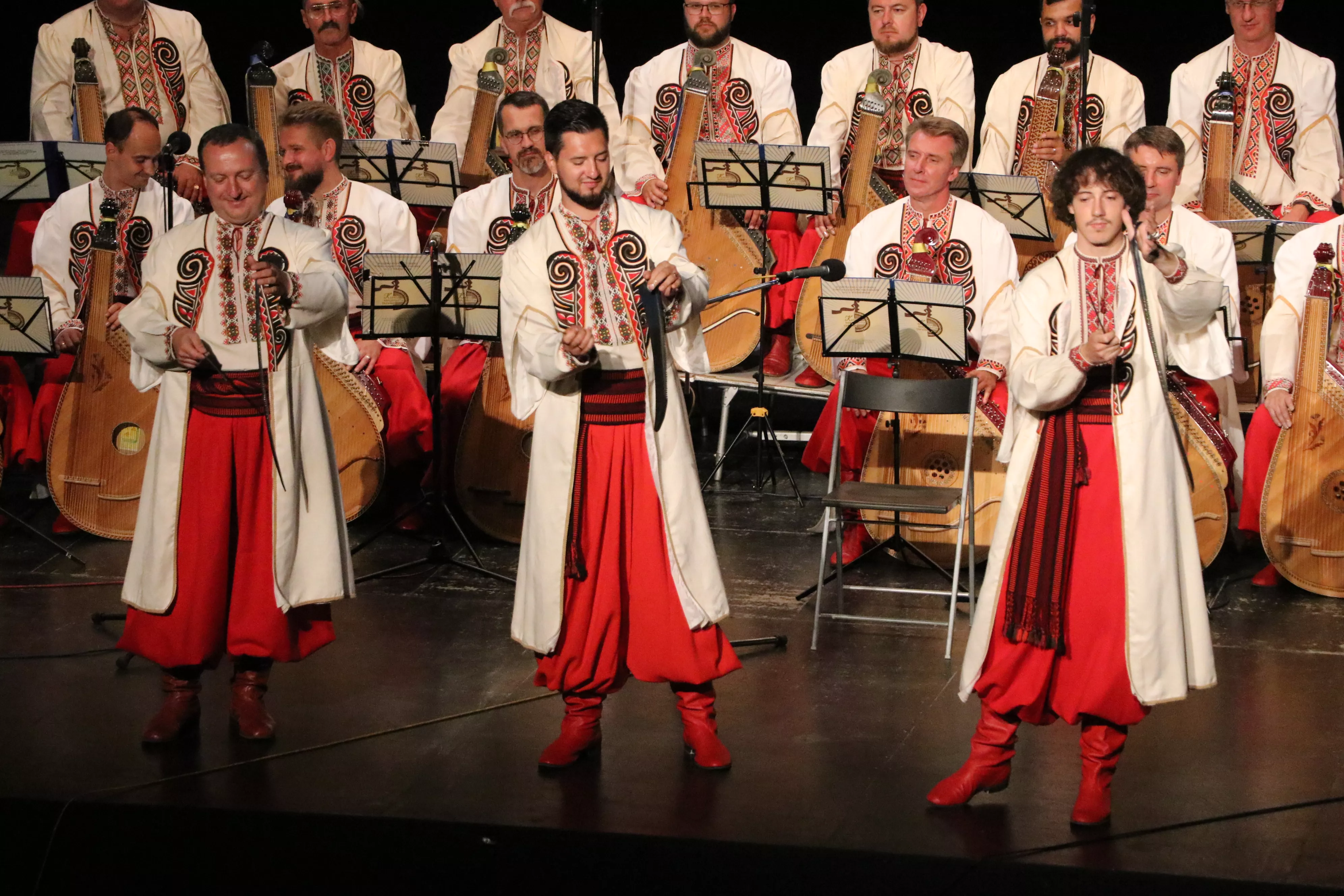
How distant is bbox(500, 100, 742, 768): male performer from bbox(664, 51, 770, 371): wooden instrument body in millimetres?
2997

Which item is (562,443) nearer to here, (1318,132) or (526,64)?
(526,64)

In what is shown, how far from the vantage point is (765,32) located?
9008 mm

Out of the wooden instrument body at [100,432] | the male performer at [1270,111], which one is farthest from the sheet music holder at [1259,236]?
the wooden instrument body at [100,432]

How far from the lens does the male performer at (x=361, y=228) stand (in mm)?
6688

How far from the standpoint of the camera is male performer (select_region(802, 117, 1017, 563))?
20.6 feet

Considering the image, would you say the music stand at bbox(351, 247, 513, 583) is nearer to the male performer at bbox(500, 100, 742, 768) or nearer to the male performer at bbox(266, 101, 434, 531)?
the male performer at bbox(266, 101, 434, 531)

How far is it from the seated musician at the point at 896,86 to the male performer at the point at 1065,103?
0.50 feet

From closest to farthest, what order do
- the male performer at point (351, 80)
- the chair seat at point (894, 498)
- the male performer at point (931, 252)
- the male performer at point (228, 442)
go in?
1. the male performer at point (228, 442)
2. the chair seat at point (894, 498)
3. the male performer at point (931, 252)
4. the male performer at point (351, 80)

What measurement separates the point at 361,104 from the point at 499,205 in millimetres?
1692

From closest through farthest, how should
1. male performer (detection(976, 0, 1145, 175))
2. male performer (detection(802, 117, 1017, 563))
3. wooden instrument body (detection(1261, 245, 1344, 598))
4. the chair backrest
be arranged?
the chair backrest → wooden instrument body (detection(1261, 245, 1344, 598)) → male performer (detection(802, 117, 1017, 563)) → male performer (detection(976, 0, 1145, 175))

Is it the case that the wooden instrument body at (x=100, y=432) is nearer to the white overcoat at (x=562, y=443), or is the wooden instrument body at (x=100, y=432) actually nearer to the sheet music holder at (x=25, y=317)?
the sheet music holder at (x=25, y=317)

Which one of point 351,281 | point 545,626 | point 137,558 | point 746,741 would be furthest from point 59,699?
point 351,281

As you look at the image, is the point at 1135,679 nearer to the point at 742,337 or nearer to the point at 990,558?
the point at 990,558

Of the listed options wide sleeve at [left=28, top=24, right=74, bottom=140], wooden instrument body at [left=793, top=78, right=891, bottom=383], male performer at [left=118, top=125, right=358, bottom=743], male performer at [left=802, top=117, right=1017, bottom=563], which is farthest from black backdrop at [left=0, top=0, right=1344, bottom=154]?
male performer at [left=118, top=125, right=358, bottom=743]
